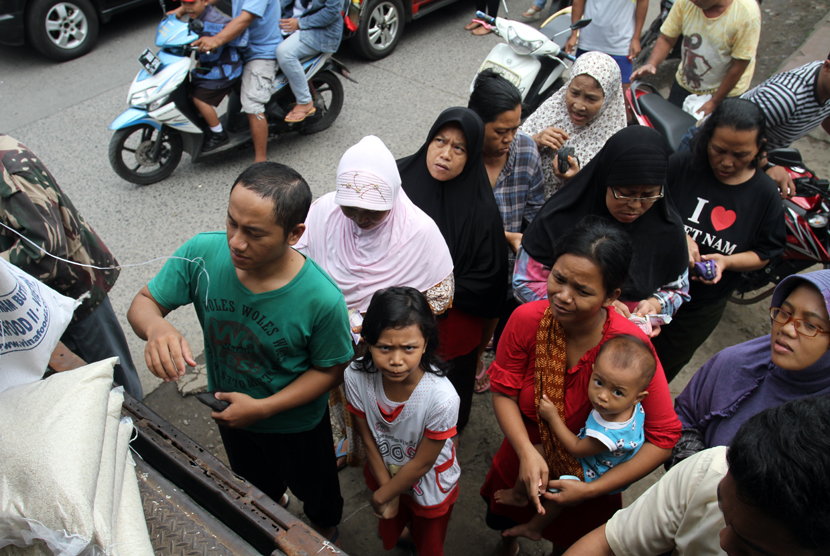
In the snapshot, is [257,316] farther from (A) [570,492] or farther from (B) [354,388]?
(A) [570,492]

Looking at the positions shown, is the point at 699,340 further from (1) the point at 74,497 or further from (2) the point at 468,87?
(2) the point at 468,87

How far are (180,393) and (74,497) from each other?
2218 millimetres

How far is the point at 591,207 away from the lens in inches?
95.3

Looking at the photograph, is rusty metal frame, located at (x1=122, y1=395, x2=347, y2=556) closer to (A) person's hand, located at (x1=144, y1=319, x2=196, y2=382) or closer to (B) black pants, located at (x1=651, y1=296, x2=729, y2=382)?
(A) person's hand, located at (x1=144, y1=319, x2=196, y2=382)

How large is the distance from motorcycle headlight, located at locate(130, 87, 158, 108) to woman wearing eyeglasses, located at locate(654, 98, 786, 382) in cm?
368

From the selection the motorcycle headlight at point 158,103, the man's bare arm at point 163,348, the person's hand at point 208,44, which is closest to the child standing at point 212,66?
the person's hand at point 208,44

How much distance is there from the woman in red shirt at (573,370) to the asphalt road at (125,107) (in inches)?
90.5

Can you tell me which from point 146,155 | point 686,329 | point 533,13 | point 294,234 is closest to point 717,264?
point 686,329

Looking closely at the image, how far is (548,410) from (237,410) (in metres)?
1.02

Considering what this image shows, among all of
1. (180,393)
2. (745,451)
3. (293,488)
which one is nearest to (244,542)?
Result: (293,488)

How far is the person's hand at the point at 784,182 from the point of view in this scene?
11.6 ft

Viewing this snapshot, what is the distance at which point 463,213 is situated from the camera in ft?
8.46

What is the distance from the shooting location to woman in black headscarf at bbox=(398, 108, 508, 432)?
8.29 ft

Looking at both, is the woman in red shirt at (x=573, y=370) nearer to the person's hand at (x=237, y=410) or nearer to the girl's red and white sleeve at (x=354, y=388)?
the girl's red and white sleeve at (x=354, y=388)
